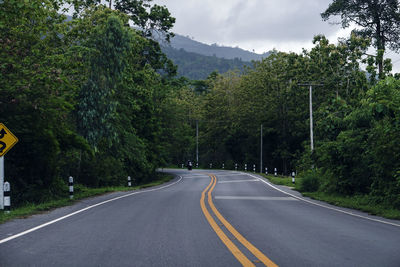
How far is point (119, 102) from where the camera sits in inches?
1168

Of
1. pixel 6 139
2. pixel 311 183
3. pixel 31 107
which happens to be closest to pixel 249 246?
pixel 6 139

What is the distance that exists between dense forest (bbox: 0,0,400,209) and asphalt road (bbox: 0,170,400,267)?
512 centimetres

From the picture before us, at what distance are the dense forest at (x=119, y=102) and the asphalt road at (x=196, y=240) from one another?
5.12 meters

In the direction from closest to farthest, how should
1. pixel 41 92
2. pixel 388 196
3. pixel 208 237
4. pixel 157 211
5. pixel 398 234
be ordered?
pixel 208 237 < pixel 398 234 < pixel 157 211 < pixel 388 196 < pixel 41 92

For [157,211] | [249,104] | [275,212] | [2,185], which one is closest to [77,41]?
[2,185]

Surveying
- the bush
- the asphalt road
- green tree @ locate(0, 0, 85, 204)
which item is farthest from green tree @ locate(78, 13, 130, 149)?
the asphalt road

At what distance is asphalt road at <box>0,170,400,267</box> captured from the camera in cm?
589

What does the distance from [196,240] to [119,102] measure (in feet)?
76.4

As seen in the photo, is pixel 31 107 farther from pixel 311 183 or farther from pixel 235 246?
pixel 311 183

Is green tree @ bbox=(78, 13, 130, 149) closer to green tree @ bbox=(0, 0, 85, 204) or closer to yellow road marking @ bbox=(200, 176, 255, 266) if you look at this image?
green tree @ bbox=(0, 0, 85, 204)

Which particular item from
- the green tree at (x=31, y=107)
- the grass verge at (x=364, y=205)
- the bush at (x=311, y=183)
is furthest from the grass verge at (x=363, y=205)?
the green tree at (x=31, y=107)

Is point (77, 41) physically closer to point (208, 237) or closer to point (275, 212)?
point (275, 212)

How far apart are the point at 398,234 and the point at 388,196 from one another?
644 centimetres

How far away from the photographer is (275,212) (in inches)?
487
